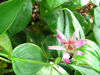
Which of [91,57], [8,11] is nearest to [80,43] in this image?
[91,57]

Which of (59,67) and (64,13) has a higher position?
(64,13)

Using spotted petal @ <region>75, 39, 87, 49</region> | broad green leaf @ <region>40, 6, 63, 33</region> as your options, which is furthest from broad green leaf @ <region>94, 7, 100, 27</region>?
spotted petal @ <region>75, 39, 87, 49</region>

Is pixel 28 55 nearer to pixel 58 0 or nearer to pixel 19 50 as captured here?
pixel 19 50

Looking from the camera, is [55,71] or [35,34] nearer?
[55,71]

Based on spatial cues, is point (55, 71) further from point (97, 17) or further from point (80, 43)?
point (97, 17)

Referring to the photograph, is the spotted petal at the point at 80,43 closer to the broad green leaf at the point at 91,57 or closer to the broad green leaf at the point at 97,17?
the broad green leaf at the point at 91,57

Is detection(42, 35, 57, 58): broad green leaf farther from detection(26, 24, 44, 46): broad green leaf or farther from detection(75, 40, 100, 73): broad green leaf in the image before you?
detection(75, 40, 100, 73): broad green leaf

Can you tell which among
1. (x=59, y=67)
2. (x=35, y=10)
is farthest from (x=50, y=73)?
(x=35, y=10)
